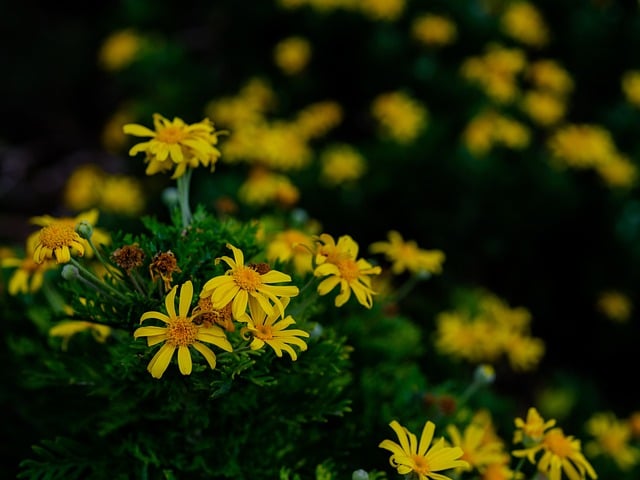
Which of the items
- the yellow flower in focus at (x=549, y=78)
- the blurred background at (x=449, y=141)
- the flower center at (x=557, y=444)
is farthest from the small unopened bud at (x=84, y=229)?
the yellow flower in focus at (x=549, y=78)

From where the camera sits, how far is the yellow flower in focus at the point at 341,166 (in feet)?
10.9

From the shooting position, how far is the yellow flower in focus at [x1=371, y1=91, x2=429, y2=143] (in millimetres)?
3477

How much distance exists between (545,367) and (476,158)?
1.43 metres

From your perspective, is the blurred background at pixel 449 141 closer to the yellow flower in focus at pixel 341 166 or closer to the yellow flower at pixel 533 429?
the yellow flower in focus at pixel 341 166

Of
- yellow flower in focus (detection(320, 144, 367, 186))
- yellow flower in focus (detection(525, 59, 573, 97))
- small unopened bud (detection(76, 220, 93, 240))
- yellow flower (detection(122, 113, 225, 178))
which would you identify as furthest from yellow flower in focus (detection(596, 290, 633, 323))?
small unopened bud (detection(76, 220, 93, 240))

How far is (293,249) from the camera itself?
1.83 m

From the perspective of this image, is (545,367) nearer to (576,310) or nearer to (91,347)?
(576,310)

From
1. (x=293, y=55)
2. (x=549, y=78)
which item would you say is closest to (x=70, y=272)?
(x=293, y=55)

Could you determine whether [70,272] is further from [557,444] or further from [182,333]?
[557,444]

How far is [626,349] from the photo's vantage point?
12.1 feet

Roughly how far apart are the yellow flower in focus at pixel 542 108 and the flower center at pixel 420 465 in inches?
120

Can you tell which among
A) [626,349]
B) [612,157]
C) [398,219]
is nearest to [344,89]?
[398,219]

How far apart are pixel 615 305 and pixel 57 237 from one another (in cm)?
317

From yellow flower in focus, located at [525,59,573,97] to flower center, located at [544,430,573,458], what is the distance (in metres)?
3.00
